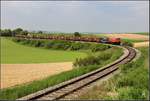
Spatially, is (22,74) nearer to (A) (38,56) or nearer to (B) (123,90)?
(B) (123,90)

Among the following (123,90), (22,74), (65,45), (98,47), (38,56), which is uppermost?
(123,90)

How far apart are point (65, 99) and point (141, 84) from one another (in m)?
4.54

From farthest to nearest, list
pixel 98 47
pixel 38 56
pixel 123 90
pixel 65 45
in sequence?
1. pixel 65 45
2. pixel 98 47
3. pixel 38 56
4. pixel 123 90

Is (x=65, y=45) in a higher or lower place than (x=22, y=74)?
higher

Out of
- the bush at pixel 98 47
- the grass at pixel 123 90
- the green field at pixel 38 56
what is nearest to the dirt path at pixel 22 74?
the grass at pixel 123 90

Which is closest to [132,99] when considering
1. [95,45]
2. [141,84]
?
[141,84]

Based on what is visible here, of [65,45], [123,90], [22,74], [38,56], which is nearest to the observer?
[123,90]

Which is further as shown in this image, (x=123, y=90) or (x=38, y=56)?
(x=38, y=56)

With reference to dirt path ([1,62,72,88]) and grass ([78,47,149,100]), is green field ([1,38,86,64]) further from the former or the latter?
grass ([78,47,149,100])

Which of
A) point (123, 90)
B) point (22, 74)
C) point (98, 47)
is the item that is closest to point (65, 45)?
point (98, 47)

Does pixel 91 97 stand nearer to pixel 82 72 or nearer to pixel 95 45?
pixel 82 72

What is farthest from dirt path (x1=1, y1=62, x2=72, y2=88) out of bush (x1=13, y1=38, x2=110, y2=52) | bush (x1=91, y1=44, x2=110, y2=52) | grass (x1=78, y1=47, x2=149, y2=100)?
bush (x1=13, y1=38, x2=110, y2=52)

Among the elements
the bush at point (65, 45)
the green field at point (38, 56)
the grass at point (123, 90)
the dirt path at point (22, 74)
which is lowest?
the green field at point (38, 56)

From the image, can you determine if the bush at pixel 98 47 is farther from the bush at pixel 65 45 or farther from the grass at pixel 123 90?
the grass at pixel 123 90
